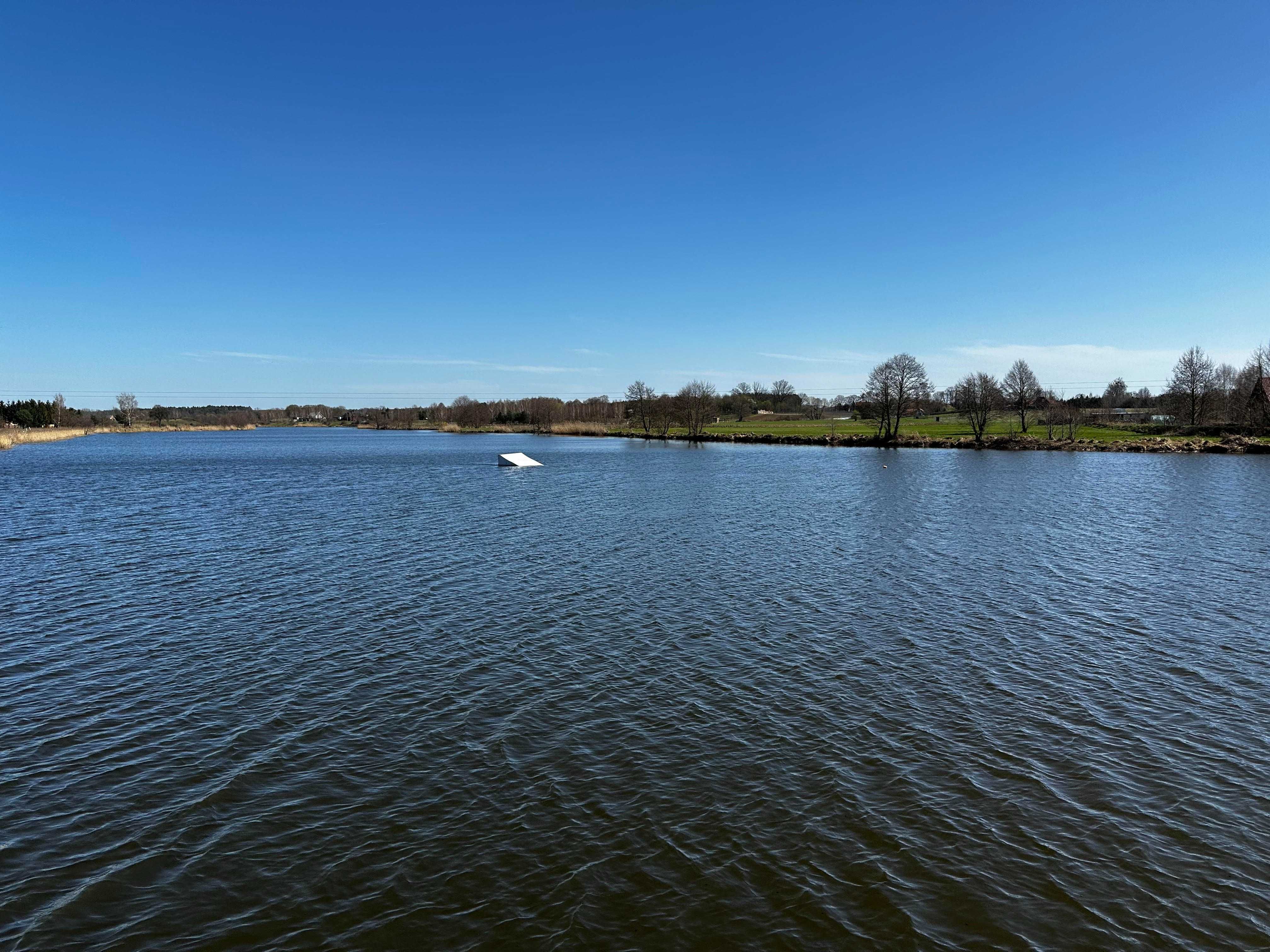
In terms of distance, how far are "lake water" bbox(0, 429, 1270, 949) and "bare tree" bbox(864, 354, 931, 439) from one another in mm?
88833

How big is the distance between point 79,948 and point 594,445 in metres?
120

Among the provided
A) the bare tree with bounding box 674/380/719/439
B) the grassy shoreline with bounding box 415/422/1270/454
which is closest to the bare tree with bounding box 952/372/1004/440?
the grassy shoreline with bounding box 415/422/1270/454

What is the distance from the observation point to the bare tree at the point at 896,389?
111 m

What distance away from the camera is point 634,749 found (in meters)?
11.2

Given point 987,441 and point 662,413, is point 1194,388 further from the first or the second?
point 662,413

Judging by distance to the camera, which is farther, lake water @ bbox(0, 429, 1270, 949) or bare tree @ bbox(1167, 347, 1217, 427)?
bare tree @ bbox(1167, 347, 1217, 427)

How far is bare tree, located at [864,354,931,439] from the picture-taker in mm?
110625

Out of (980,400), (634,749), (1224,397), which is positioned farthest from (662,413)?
(634,749)

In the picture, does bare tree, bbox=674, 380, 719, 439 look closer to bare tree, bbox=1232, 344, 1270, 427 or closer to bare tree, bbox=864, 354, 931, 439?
bare tree, bbox=864, 354, 931, 439

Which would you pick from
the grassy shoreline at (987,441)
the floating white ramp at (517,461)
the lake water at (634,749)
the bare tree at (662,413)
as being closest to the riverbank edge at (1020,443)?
the grassy shoreline at (987,441)

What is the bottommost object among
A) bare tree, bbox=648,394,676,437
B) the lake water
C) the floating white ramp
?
the lake water

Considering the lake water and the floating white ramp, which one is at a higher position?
the floating white ramp

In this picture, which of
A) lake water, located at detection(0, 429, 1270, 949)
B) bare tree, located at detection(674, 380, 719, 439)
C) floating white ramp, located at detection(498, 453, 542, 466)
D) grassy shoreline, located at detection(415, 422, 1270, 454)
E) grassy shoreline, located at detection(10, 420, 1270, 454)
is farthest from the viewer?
bare tree, located at detection(674, 380, 719, 439)

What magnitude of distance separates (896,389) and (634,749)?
11163cm
